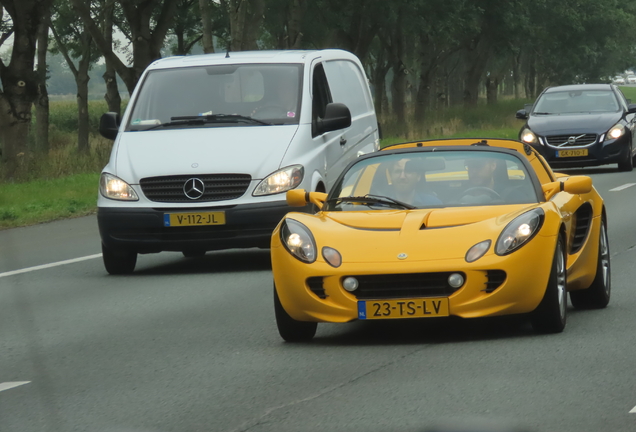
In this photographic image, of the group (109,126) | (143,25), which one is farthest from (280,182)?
(143,25)

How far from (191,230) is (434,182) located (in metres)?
3.55

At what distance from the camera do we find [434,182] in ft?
28.0

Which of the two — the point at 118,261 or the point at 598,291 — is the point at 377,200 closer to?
the point at 598,291

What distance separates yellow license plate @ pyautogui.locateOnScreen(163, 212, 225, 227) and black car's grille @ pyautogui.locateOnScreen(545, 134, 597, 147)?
41.6 ft

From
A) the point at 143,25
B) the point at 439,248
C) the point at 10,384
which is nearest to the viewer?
the point at 10,384

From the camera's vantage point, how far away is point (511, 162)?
870cm

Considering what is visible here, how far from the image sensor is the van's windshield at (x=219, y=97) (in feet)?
41.0

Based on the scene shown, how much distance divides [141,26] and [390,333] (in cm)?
2337

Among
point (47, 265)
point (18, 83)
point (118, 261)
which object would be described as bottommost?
point (18, 83)

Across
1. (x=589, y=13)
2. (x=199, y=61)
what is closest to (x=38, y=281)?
(x=199, y=61)

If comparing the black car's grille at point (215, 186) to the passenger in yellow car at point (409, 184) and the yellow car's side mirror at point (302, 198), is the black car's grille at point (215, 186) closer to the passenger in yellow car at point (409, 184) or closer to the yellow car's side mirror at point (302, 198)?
the yellow car's side mirror at point (302, 198)

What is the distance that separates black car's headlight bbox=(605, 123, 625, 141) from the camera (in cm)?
2302

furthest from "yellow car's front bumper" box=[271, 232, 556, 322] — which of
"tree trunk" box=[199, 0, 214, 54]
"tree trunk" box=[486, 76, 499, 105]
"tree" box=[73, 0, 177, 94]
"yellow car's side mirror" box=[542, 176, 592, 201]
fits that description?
"tree trunk" box=[486, 76, 499, 105]

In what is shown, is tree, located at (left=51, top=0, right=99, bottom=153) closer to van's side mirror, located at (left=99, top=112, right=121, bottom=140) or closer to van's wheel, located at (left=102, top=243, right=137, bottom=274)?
van's side mirror, located at (left=99, top=112, right=121, bottom=140)
